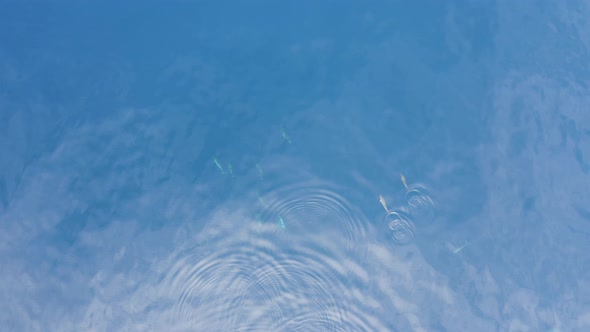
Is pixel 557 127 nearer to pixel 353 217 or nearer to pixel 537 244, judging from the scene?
pixel 537 244

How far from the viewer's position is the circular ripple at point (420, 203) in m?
4.26

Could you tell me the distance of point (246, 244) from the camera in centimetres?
423

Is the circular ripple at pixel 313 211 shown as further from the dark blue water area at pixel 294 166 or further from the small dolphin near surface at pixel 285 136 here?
the small dolphin near surface at pixel 285 136

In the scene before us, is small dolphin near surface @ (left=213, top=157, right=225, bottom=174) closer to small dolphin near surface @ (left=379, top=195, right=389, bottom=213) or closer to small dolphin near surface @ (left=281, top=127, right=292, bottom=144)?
small dolphin near surface @ (left=281, top=127, right=292, bottom=144)

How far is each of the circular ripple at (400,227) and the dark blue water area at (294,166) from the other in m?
0.02

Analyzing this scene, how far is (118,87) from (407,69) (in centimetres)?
326

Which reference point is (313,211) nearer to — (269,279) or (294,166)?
(294,166)

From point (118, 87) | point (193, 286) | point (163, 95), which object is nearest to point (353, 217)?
point (193, 286)

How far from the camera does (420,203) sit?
4297 mm

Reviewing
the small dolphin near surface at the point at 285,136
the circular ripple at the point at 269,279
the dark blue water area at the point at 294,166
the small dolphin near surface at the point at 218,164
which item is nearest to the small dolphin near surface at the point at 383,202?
the dark blue water area at the point at 294,166

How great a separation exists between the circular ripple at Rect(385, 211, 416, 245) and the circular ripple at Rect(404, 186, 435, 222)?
0.29 ft

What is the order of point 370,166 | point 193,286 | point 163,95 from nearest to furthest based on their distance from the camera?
point 193,286 → point 370,166 → point 163,95

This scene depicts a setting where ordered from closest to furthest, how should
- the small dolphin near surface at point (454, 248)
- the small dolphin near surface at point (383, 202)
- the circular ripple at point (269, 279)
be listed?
the circular ripple at point (269, 279) → the small dolphin near surface at point (454, 248) → the small dolphin near surface at point (383, 202)

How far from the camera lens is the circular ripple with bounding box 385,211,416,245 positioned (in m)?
4.21
